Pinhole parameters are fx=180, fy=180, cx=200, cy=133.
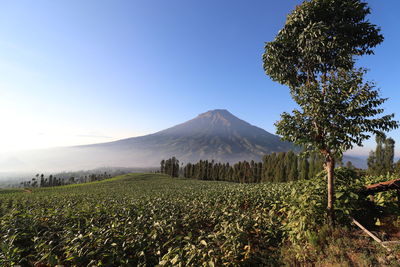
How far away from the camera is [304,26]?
739 cm

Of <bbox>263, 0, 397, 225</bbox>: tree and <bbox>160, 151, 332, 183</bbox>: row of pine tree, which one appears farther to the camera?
<bbox>160, 151, 332, 183</bbox>: row of pine tree

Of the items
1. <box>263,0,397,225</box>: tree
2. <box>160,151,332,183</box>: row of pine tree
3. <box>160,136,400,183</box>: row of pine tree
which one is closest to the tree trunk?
<box>263,0,397,225</box>: tree

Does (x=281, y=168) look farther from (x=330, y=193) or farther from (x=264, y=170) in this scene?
(x=330, y=193)

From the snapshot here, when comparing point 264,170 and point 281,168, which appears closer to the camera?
point 281,168

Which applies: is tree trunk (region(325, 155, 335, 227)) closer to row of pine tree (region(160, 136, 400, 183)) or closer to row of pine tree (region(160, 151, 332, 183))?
row of pine tree (region(160, 136, 400, 183))

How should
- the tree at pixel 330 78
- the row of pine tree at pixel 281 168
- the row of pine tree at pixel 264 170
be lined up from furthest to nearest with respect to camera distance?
1. the row of pine tree at pixel 264 170
2. the row of pine tree at pixel 281 168
3. the tree at pixel 330 78

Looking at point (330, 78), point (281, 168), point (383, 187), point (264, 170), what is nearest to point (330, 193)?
point (383, 187)

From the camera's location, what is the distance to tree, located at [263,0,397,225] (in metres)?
6.02

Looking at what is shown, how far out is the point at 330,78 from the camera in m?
6.76

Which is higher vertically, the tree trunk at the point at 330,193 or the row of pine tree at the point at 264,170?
the tree trunk at the point at 330,193

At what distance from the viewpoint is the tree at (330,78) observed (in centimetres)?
602

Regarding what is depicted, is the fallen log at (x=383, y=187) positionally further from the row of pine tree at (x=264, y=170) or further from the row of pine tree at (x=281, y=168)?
the row of pine tree at (x=264, y=170)

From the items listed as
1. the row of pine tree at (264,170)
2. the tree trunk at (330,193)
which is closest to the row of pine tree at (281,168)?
the row of pine tree at (264,170)

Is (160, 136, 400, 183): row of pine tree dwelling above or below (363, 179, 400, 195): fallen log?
below
